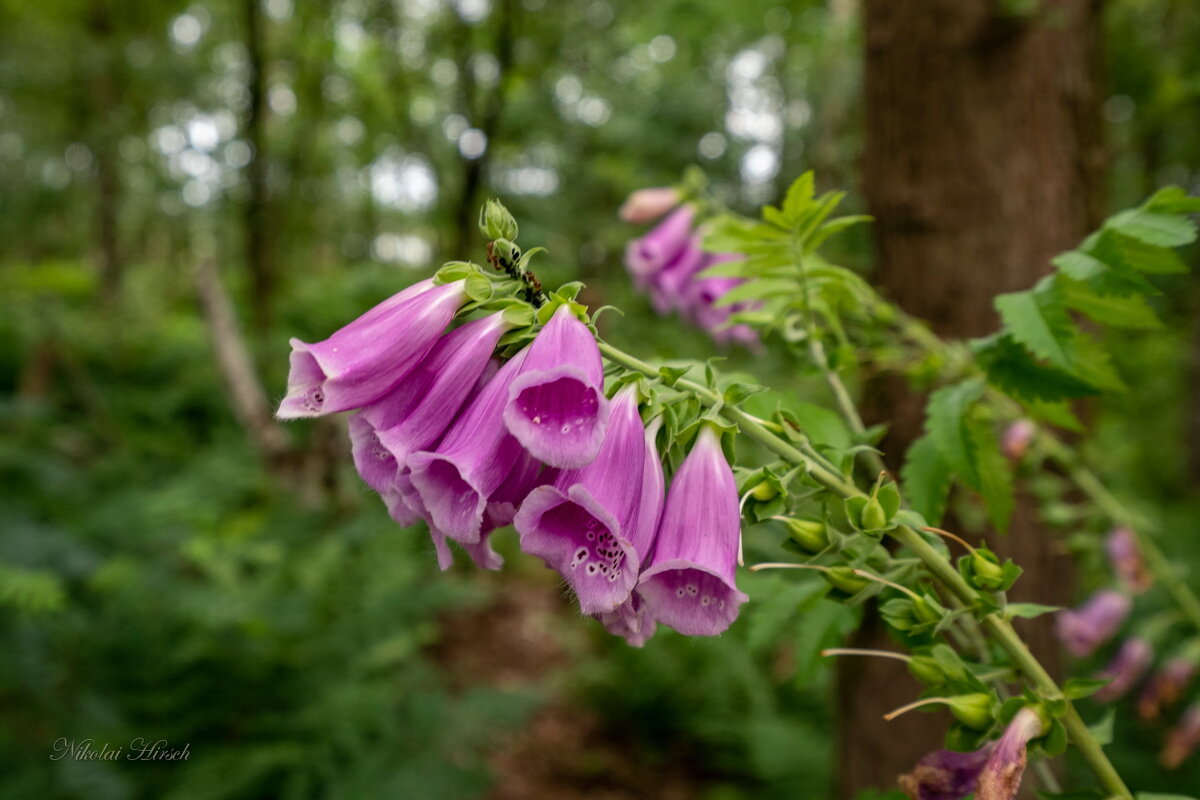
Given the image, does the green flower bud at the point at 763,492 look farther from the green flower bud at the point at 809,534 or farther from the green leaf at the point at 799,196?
the green leaf at the point at 799,196

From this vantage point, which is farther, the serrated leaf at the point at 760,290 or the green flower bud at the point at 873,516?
the serrated leaf at the point at 760,290

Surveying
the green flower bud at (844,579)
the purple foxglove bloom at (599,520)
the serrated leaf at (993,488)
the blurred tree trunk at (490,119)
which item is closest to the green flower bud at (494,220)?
the purple foxglove bloom at (599,520)

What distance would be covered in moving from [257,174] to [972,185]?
5850 mm

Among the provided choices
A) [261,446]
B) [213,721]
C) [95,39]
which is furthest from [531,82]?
[213,721]

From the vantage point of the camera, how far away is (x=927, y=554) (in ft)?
2.16

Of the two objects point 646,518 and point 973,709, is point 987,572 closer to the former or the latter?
point 973,709

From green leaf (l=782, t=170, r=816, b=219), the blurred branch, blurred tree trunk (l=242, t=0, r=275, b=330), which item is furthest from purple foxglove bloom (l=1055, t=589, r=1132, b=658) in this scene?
blurred tree trunk (l=242, t=0, r=275, b=330)

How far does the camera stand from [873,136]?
71.1 inches

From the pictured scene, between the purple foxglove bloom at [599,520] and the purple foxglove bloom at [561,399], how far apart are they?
1.5 inches

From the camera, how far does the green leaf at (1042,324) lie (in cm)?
79

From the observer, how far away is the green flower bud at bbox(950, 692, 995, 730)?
65 centimetres

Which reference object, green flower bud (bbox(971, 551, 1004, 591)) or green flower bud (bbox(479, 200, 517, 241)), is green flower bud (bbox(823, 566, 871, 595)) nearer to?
green flower bud (bbox(971, 551, 1004, 591))
